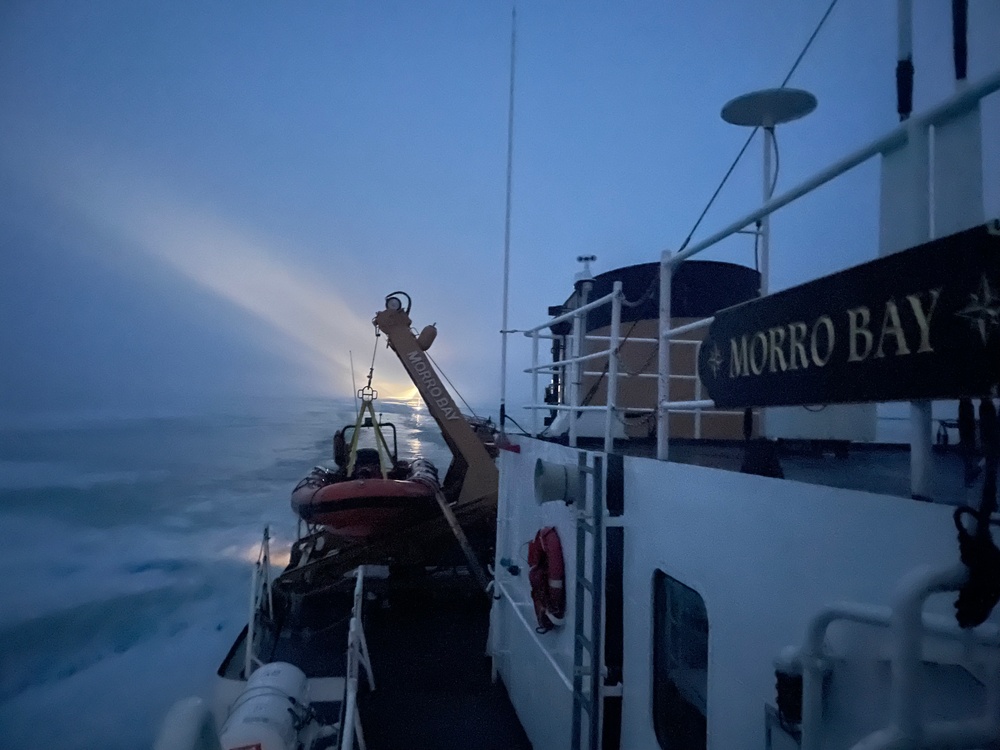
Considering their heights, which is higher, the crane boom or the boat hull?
the crane boom

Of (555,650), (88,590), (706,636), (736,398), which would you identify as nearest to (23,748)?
(88,590)

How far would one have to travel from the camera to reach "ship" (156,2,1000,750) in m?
1.26

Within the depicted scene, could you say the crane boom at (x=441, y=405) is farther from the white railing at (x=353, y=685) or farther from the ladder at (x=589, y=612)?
the ladder at (x=589, y=612)

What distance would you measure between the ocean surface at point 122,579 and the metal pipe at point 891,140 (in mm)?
6495

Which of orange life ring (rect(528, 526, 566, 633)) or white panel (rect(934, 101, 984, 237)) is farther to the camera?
orange life ring (rect(528, 526, 566, 633))

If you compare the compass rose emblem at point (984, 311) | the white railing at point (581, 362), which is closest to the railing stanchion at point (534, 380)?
the white railing at point (581, 362)

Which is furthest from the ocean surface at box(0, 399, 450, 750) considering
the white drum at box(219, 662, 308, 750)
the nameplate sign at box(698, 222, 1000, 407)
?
the nameplate sign at box(698, 222, 1000, 407)

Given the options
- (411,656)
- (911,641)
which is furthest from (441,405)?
(911,641)

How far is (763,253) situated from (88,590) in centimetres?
2697

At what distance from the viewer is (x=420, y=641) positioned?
25.2 feet

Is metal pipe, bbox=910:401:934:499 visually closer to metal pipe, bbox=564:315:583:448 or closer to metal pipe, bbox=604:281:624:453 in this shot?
metal pipe, bbox=604:281:624:453

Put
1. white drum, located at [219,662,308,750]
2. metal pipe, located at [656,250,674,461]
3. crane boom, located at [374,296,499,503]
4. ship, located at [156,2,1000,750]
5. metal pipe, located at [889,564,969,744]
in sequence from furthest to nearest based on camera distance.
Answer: crane boom, located at [374,296,499,503]
white drum, located at [219,662,308,750]
metal pipe, located at [656,250,674,461]
ship, located at [156,2,1000,750]
metal pipe, located at [889,564,969,744]

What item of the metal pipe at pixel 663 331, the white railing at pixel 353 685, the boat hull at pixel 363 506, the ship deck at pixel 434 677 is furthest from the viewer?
the boat hull at pixel 363 506

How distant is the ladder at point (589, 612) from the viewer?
11.1ft
